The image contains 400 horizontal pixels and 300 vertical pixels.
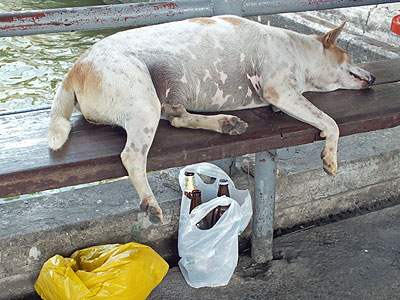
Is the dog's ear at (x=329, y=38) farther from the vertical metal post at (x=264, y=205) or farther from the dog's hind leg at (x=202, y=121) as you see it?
the dog's hind leg at (x=202, y=121)

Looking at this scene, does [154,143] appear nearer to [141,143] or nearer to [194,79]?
[141,143]

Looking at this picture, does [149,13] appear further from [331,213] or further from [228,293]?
[331,213]

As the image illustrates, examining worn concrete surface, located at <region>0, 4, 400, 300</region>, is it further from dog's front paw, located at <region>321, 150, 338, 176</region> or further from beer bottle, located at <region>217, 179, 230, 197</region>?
dog's front paw, located at <region>321, 150, 338, 176</region>

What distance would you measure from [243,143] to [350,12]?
3429mm

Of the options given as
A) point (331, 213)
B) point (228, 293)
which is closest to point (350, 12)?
point (331, 213)

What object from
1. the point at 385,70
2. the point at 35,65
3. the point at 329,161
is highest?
the point at 385,70

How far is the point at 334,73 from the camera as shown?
262cm

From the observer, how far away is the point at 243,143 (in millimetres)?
2068

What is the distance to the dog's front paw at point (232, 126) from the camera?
2.09 metres

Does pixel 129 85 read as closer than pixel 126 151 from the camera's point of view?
No

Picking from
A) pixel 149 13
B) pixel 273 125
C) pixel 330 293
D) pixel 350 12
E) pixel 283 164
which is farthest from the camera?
pixel 350 12

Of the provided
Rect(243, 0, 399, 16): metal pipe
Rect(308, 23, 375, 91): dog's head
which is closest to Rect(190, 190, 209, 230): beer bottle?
Rect(308, 23, 375, 91): dog's head

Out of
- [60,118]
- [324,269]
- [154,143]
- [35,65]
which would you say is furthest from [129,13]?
[35,65]

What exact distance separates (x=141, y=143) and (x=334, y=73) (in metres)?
1.19
